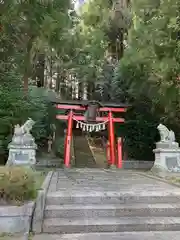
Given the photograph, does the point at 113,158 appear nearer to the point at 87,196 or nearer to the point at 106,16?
the point at 87,196

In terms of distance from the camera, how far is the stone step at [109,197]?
6137 mm

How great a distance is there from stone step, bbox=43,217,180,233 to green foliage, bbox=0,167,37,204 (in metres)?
0.60

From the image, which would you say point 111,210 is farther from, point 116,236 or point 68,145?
point 68,145

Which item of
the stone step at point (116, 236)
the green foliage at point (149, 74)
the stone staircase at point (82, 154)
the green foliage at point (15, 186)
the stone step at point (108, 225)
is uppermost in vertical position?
the green foliage at point (149, 74)

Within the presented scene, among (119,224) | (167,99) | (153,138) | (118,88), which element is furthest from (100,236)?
(118,88)

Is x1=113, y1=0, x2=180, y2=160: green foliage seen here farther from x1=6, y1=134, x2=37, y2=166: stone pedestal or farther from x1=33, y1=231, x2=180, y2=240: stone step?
x1=33, y1=231, x2=180, y2=240: stone step

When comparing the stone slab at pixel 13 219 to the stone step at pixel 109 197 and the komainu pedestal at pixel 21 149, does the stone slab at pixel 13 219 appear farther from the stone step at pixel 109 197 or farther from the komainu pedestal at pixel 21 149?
the komainu pedestal at pixel 21 149

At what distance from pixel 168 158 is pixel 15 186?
8.26 meters

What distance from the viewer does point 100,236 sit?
194 inches

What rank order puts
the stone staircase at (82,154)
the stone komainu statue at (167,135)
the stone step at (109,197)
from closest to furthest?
the stone step at (109,197) → the stone komainu statue at (167,135) → the stone staircase at (82,154)

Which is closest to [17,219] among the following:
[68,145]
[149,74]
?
[68,145]

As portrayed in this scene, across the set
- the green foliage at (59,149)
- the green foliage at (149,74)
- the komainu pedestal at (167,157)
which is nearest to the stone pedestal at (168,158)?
the komainu pedestal at (167,157)

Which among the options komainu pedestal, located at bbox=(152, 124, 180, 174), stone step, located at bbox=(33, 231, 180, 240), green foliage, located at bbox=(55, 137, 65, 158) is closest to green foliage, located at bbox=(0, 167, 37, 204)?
stone step, located at bbox=(33, 231, 180, 240)

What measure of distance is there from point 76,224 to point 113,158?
33.2 feet
